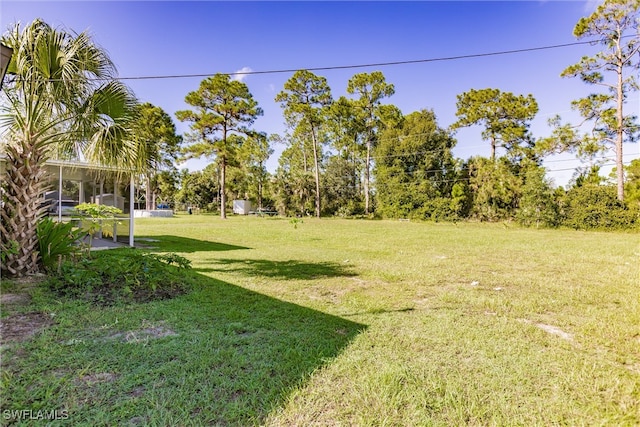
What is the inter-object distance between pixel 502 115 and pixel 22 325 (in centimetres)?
2756

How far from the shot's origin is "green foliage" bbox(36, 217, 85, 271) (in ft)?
15.1

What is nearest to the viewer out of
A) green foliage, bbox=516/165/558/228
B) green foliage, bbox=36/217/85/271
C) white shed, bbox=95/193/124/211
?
green foliage, bbox=36/217/85/271

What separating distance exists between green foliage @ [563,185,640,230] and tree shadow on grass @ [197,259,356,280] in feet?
55.4

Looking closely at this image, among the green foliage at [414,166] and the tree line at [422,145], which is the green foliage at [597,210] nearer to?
the tree line at [422,145]

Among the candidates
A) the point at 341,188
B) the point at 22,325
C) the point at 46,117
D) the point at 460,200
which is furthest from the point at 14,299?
the point at 341,188

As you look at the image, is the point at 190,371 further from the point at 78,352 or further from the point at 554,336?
the point at 554,336

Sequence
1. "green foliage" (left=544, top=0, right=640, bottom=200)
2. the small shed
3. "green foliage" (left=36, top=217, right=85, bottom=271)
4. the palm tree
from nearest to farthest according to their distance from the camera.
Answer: the palm tree < "green foliage" (left=36, top=217, right=85, bottom=271) < "green foliage" (left=544, top=0, right=640, bottom=200) < the small shed

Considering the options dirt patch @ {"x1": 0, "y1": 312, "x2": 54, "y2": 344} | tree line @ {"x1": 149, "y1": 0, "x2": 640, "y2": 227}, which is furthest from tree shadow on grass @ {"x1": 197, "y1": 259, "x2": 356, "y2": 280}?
tree line @ {"x1": 149, "y1": 0, "x2": 640, "y2": 227}

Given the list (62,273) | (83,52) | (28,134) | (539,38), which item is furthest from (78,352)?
(539,38)

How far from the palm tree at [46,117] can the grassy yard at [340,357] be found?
3.83 feet

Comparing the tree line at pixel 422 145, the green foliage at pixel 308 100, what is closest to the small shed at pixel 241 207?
the tree line at pixel 422 145

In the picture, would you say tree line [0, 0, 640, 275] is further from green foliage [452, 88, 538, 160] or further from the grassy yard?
the grassy yard

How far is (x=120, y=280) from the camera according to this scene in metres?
4.33

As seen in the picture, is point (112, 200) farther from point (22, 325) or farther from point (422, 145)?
point (422, 145)
